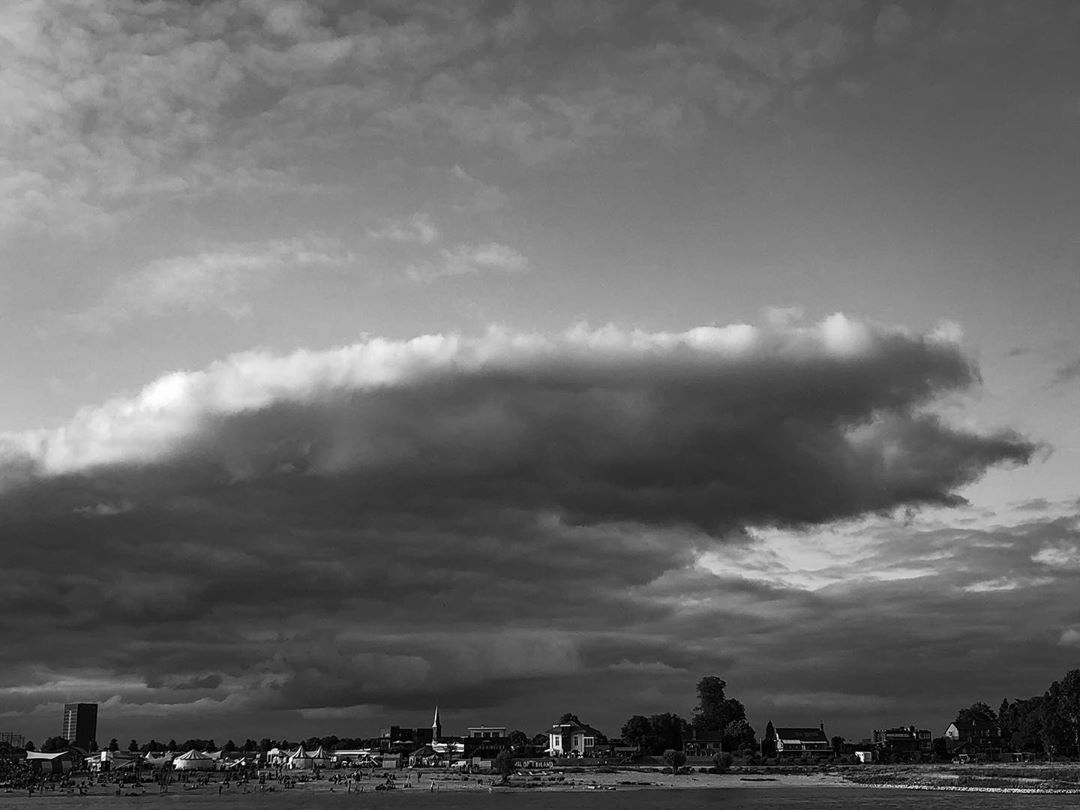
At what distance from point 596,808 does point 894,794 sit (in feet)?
174

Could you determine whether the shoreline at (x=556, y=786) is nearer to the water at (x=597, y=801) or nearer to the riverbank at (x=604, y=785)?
the riverbank at (x=604, y=785)

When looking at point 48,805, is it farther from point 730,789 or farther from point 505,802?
point 730,789

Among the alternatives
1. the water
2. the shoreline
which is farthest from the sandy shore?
the water

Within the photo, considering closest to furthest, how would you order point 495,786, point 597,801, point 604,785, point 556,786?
point 597,801
point 604,785
point 556,786
point 495,786

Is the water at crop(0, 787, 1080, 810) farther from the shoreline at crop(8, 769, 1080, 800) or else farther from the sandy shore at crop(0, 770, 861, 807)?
the sandy shore at crop(0, 770, 861, 807)

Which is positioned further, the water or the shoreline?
the shoreline

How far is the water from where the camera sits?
136500mm

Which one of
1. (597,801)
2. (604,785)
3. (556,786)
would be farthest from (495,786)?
(597,801)

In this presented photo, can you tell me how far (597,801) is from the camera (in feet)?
490

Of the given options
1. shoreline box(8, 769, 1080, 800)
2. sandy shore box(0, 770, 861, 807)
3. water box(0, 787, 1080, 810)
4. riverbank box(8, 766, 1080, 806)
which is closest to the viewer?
water box(0, 787, 1080, 810)

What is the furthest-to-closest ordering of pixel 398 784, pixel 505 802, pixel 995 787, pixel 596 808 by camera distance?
pixel 398 784, pixel 995 787, pixel 505 802, pixel 596 808

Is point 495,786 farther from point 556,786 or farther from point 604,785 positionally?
point 604,785

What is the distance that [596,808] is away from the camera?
443 feet


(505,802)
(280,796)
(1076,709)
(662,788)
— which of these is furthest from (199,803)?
(1076,709)
